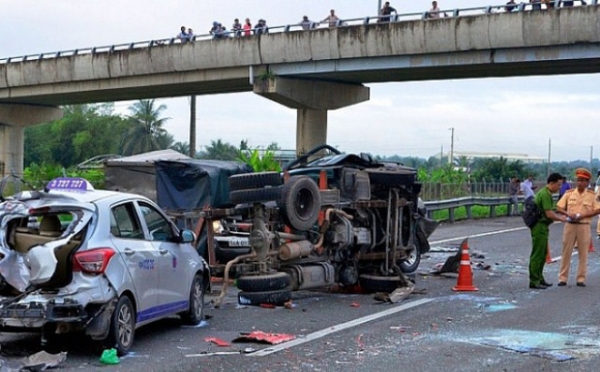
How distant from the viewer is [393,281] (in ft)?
45.1

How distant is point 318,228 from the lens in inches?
530

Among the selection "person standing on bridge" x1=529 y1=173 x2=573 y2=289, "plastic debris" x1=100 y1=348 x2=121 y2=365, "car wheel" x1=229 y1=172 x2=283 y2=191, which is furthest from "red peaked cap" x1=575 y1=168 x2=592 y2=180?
"plastic debris" x1=100 y1=348 x2=121 y2=365

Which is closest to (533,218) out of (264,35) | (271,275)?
(271,275)

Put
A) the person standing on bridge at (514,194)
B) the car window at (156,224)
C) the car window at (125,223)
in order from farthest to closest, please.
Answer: the person standing on bridge at (514,194)
the car window at (156,224)
the car window at (125,223)

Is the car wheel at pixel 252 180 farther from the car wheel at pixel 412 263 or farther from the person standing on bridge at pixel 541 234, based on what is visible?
the person standing on bridge at pixel 541 234

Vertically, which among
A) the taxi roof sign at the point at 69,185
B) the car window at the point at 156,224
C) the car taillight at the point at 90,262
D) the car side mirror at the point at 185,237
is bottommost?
the car taillight at the point at 90,262

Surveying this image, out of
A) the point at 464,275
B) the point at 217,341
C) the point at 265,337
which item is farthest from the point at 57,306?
the point at 464,275

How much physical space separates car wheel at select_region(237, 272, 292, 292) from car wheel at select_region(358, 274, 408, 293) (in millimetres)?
1961

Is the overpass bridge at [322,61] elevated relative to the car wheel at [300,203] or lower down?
elevated

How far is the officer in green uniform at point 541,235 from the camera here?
14.4 metres

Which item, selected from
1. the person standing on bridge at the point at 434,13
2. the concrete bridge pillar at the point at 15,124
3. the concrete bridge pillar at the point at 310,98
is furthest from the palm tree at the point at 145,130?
the person standing on bridge at the point at 434,13

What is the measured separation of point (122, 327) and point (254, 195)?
3910 mm

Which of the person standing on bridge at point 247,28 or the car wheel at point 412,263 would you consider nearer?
the car wheel at point 412,263

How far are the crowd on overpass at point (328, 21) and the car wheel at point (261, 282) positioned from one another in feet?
76.0
